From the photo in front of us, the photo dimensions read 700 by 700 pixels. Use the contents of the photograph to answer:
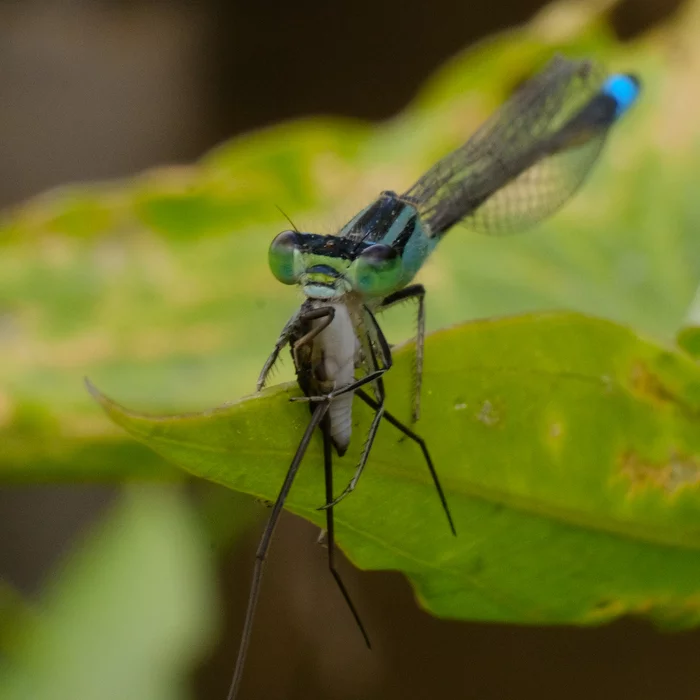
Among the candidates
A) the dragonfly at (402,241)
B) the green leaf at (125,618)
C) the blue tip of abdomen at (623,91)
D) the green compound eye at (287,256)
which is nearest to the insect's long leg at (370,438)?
the dragonfly at (402,241)

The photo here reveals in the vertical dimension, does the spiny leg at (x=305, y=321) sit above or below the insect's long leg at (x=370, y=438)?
above

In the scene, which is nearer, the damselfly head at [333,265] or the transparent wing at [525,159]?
the damselfly head at [333,265]

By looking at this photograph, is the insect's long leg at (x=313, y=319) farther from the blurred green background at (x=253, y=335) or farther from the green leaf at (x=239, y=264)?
the green leaf at (x=239, y=264)

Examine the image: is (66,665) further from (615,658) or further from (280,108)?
(280,108)

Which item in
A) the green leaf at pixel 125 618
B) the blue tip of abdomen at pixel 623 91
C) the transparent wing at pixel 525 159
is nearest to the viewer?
the transparent wing at pixel 525 159

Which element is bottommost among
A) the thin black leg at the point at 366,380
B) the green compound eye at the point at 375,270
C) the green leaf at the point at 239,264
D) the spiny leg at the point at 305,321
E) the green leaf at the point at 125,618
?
the green leaf at the point at 125,618

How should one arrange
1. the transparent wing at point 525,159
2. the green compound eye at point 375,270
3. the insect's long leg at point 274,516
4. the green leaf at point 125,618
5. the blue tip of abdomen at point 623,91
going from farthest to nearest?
the green leaf at point 125,618 → the blue tip of abdomen at point 623,91 → the transparent wing at point 525,159 → the green compound eye at point 375,270 → the insect's long leg at point 274,516

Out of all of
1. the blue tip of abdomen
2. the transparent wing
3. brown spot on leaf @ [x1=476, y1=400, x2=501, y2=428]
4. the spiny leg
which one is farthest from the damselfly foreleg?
the blue tip of abdomen
